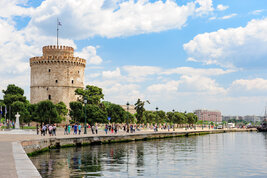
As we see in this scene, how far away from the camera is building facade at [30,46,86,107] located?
3063 inches

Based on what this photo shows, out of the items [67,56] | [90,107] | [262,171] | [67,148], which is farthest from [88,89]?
[262,171]

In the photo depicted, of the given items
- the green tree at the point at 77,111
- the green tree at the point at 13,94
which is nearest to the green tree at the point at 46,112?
the green tree at the point at 77,111

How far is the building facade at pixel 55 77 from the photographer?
77812 mm

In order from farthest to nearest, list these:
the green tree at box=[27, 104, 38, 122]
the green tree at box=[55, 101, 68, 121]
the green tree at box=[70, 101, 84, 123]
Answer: the green tree at box=[55, 101, 68, 121], the green tree at box=[70, 101, 84, 123], the green tree at box=[27, 104, 38, 122]

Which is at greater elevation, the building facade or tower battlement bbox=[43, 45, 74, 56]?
tower battlement bbox=[43, 45, 74, 56]

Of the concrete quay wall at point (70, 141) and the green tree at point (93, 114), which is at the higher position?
the green tree at point (93, 114)

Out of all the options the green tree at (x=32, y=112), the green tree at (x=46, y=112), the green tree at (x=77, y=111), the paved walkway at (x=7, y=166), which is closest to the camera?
the paved walkway at (x=7, y=166)

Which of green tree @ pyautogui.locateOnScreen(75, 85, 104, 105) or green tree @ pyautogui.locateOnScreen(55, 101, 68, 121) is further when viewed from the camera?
green tree @ pyautogui.locateOnScreen(55, 101, 68, 121)

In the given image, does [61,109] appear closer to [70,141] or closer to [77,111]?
[77,111]

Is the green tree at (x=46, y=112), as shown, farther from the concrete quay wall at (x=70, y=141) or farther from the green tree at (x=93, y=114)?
the concrete quay wall at (x=70, y=141)

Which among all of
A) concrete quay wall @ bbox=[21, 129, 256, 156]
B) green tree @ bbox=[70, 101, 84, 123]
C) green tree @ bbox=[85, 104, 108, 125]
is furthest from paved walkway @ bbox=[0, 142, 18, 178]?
green tree @ bbox=[70, 101, 84, 123]

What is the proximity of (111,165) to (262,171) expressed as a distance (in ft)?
30.8

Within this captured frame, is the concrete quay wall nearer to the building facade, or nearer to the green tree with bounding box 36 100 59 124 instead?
the green tree with bounding box 36 100 59 124

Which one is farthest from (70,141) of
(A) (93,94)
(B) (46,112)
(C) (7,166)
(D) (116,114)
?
(D) (116,114)
